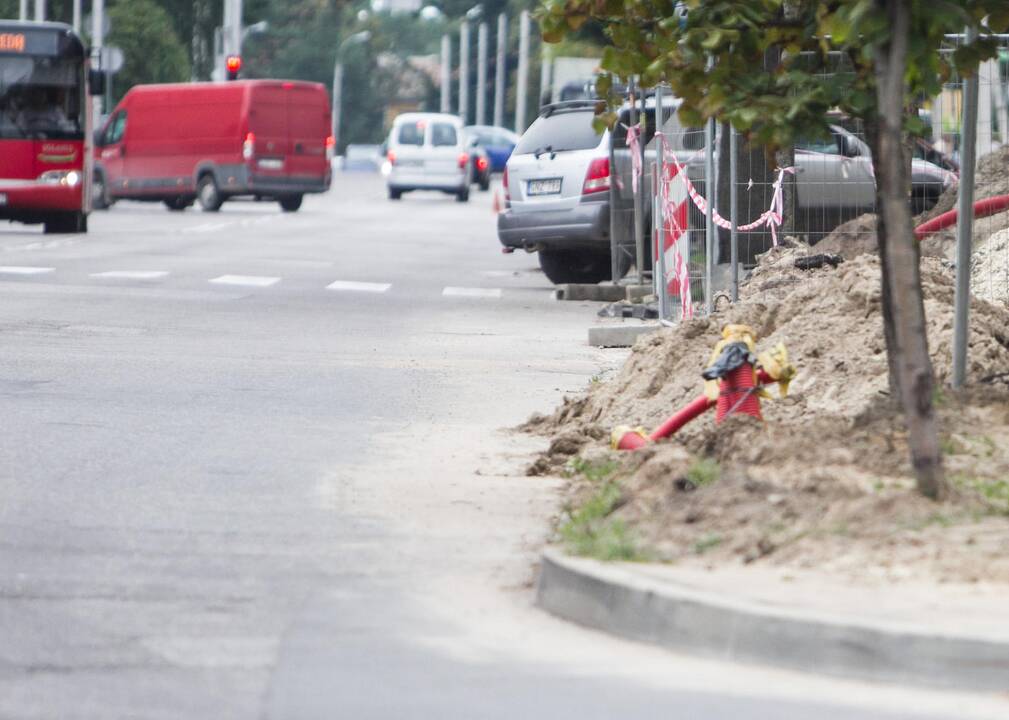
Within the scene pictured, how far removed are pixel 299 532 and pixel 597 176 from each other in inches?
549

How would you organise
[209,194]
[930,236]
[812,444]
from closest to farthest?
1. [812,444]
2. [930,236]
3. [209,194]

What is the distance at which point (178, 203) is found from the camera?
48.4 m

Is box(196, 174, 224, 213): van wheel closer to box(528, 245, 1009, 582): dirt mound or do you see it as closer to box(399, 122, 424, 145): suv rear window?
box(399, 122, 424, 145): suv rear window

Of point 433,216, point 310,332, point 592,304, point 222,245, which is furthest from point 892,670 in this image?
point 433,216

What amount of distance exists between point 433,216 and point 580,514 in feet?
127

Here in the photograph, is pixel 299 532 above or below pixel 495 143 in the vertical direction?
above

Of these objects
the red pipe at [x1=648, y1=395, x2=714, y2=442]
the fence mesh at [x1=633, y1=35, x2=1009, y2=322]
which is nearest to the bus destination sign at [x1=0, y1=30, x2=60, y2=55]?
the fence mesh at [x1=633, y1=35, x2=1009, y2=322]

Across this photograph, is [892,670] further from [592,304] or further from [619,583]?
[592,304]

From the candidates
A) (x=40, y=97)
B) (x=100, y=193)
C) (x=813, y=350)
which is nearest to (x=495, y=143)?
(x=100, y=193)

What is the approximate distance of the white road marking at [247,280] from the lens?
22.7 m

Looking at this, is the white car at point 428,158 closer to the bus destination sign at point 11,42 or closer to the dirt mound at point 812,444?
the bus destination sign at point 11,42

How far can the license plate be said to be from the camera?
2183 centimetres

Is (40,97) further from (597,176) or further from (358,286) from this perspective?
(597,176)

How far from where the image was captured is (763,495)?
7066 mm
